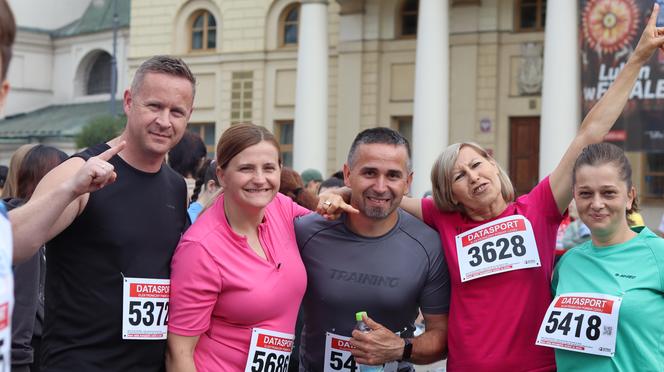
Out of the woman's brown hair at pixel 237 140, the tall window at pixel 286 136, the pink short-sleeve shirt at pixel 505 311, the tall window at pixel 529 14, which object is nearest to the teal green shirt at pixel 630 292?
the pink short-sleeve shirt at pixel 505 311

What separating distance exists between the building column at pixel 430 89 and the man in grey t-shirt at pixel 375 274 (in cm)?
1781

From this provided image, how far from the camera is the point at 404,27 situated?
26422mm

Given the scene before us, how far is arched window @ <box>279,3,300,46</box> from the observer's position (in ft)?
93.6

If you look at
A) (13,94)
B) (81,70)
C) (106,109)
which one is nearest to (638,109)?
(106,109)

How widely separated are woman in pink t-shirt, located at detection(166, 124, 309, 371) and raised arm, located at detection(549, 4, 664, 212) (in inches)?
51.0

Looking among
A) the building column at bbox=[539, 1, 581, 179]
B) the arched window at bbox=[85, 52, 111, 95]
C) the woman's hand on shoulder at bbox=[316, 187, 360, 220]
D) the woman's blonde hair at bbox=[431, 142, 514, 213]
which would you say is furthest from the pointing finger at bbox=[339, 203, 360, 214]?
the arched window at bbox=[85, 52, 111, 95]

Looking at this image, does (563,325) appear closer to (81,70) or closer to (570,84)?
(570,84)

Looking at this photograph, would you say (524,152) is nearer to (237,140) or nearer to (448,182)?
(448,182)

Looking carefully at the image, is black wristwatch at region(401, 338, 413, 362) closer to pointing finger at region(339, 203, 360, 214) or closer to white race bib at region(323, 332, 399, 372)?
white race bib at region(323, 332, 399, 372)

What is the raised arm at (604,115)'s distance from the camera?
408 cm

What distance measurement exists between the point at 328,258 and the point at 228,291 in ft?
1.92

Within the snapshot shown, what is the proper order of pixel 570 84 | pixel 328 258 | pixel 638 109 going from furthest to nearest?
1. pixel 570 84
2. pixel 638 109
3. pixel 328 258

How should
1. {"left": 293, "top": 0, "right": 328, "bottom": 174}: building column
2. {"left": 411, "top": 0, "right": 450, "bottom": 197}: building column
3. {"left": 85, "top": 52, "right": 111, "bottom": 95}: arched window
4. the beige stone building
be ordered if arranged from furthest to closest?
{"left": 85, "top": 52, "right": 111, "bottom": 95}: arched window < {"left": 293, "top": 0, "right": 328, "bottom": 174}: building column < the beige stone building < {"left": 411, "top": 0, "right": 450, "bottom": 197}: building column

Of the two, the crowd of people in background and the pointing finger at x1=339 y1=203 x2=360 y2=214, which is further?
the pointing finger at x1=339 y1=203 x2=360 y2=214
